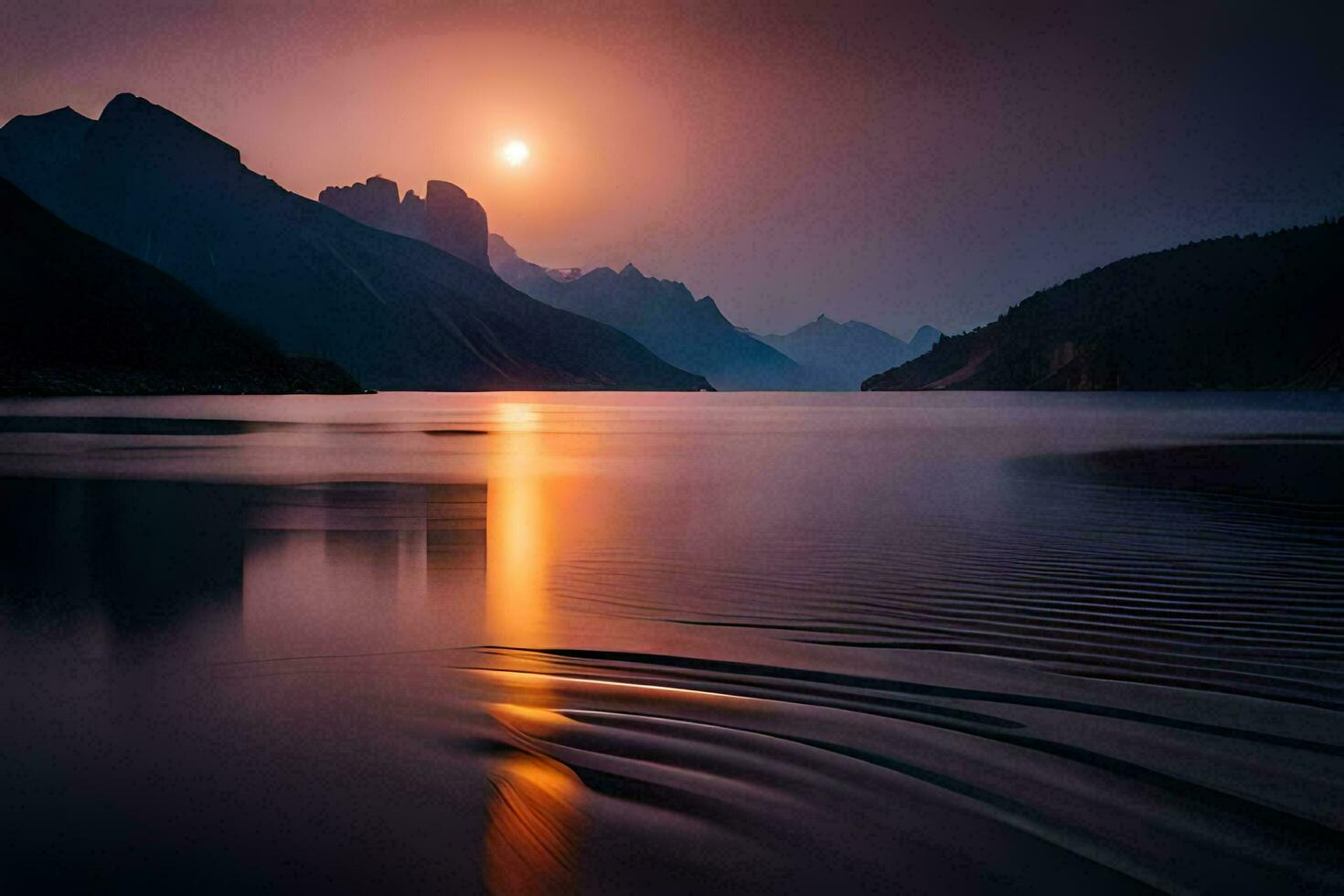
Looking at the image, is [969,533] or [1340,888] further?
[969,533]

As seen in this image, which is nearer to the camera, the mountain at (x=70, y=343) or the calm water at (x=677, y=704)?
the calm water at (x=677, y=704)

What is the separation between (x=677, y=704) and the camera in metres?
9.24

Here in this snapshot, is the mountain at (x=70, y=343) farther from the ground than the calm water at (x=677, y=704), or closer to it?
farther from the ground

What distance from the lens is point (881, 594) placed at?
14.8 meters

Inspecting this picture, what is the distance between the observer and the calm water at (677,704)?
6.23 metres

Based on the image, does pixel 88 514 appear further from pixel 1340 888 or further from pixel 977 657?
pixel 1340 888

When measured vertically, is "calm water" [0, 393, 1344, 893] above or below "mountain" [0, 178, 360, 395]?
below

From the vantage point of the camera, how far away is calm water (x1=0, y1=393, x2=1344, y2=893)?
6.23 meters

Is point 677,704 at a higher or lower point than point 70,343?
lower

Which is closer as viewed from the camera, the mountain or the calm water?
the calm water

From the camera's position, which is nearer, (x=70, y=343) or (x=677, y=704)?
(x=677, y=704)

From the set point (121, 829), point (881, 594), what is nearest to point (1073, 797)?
point (121, 829)

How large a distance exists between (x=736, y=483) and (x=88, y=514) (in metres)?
19.4

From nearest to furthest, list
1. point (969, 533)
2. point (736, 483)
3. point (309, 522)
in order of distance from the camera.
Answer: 1. point (969, 533)
2. point (309, 522)
3. point (736, 483)
